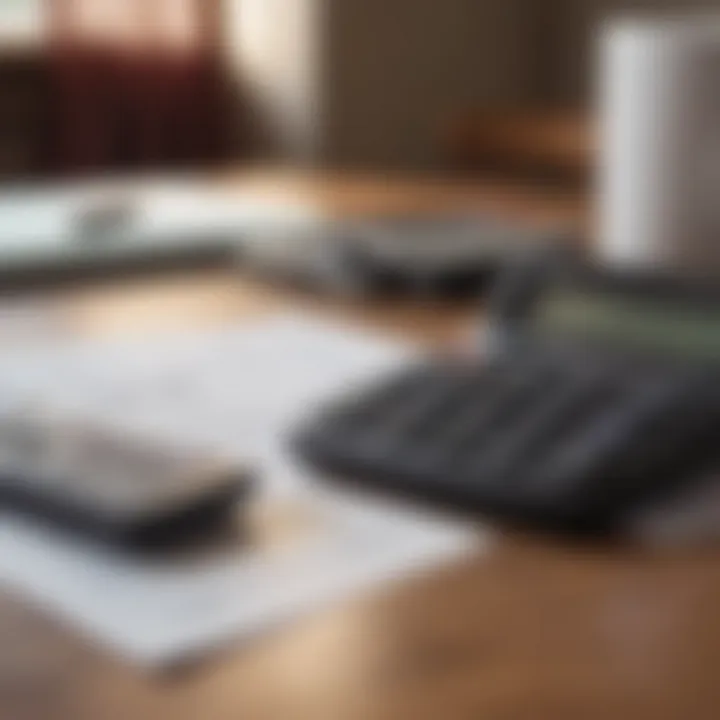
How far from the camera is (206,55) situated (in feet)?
10.4

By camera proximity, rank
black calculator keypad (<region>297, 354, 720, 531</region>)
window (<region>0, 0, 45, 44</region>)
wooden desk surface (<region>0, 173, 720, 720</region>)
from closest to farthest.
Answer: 1. wooden desk surface (<region>0, 173, 720, 720</region>)
2. black calculator keypad (<region>297, 354, 720, 531</region>)
3. window (<region>0, 0, 45, 44</region>)

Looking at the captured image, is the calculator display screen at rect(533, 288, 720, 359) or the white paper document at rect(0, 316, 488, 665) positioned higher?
the calculator display screen at rect(533, 288, 720, 359)

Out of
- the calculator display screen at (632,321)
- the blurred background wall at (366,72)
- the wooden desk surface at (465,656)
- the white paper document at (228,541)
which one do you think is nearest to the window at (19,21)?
the blurred background wall at (366,72)

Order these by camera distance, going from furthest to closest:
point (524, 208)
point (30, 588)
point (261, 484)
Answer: point (524, 208) → point (261, 484) → point (30, 588)

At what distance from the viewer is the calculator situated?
673 millimetres

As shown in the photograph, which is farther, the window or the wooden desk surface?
the window

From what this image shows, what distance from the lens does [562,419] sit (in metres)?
0.71

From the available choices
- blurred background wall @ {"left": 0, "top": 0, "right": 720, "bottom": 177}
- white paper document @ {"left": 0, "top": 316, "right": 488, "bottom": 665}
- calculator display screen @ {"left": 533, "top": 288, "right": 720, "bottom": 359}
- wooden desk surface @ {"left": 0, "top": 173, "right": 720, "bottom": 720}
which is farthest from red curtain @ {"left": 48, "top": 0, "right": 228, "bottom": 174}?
wooden desk surface @ {"left": 0, "top": 173, "right": 720, "bottom": 720}

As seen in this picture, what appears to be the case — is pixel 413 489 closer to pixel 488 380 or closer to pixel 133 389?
pixel 488 380

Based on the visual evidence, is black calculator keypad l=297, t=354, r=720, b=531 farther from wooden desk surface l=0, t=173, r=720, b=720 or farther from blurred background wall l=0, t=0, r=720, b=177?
blurred background wall l=0, t=0, r=720, b=177

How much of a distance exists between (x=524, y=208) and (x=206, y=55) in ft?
5.89

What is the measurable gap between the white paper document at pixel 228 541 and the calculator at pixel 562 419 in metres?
0.02

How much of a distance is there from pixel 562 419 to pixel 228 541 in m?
0.16

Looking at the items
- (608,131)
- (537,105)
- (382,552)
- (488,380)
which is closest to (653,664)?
(382,552)
